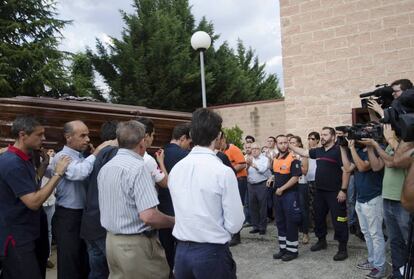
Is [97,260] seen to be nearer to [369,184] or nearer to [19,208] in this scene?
[19,208]

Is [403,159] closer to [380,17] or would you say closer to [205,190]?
[205,190]

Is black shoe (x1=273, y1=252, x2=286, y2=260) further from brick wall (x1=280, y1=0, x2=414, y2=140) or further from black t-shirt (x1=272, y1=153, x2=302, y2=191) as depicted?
brick wall (x1=280, y1=0, x2=414, y2=140)

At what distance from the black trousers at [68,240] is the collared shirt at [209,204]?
55.5 inches

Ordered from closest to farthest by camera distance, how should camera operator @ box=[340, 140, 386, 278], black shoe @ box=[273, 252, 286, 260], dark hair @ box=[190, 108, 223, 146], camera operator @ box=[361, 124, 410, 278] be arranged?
dark hair @ box=[190, 108, 223, 146] < camera operator @ box=[361, 124, 410, 278] < camera operator @ box=[340, 140, 386, 278] < black shoe @ box=[273, 252, 286, 260]

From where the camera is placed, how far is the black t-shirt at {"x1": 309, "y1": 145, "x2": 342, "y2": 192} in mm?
5336

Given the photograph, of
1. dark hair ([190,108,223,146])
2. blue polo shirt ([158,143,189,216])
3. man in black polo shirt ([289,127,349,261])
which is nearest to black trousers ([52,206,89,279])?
blue polo shirt ([158,143,189,216])

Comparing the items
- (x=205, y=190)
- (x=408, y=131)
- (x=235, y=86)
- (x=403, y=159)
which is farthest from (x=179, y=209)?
(x=235, y=86)

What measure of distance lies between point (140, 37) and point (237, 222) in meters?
15.9

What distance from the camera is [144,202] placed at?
261 cm

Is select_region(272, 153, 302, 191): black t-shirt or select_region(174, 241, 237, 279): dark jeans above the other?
select_region(272, 153, 302, 191): black t-shirt

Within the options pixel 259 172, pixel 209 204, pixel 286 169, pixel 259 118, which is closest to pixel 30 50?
pixel 259 118

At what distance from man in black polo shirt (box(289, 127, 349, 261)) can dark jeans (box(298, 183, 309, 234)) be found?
0.62 m

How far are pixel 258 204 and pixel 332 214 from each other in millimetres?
1794

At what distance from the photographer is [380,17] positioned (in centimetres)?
704
